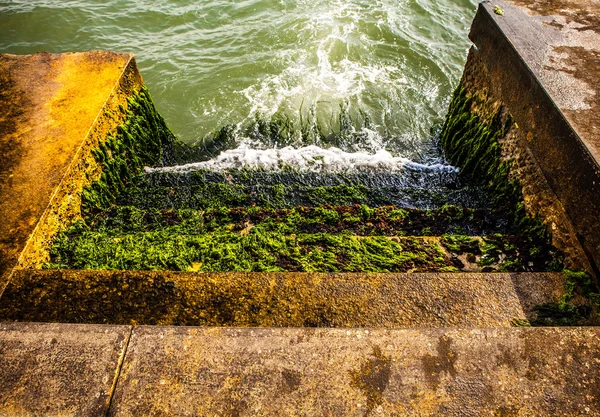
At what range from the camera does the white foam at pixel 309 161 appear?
213 inches

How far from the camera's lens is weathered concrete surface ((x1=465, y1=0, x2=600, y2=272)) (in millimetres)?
2764

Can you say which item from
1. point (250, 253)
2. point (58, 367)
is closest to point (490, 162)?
point (250, 253)

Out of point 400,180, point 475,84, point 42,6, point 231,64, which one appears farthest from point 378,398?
point 42,6

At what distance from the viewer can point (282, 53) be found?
8.60 meters

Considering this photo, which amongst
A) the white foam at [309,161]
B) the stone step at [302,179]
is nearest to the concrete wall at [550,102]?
the stone step at [302,179]

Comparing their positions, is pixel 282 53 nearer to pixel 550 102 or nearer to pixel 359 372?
pixel 550 102

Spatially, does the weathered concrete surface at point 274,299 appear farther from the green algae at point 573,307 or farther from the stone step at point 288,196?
the stone step at point 288,196

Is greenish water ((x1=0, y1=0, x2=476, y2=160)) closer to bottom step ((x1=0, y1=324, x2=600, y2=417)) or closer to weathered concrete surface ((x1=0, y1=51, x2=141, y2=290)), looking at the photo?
weathered concrete surface ((x1=0, y1=51, x2=141, y2=290))

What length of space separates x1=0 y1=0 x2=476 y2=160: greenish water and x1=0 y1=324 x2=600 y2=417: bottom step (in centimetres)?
425

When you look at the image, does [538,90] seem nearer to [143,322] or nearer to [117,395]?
[143,322]

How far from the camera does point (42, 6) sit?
32.4ft

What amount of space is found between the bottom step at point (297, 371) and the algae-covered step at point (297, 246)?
749 millimetres

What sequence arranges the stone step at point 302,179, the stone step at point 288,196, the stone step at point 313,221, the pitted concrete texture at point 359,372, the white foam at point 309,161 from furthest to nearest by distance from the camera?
the white foam at point 309,161 < the stone step at point 302,179 < the stone step at point 288,196 < the stone step at point 313,221 < the pitted concrete texture at point 359,372

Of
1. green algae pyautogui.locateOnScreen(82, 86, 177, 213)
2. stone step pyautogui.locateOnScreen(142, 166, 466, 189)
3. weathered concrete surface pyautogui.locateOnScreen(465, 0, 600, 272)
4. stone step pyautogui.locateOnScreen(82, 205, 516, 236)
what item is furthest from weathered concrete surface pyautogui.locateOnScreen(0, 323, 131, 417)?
weathered concrete surface pyautogui.locateOnScreen(465, 0, 600, 272)
